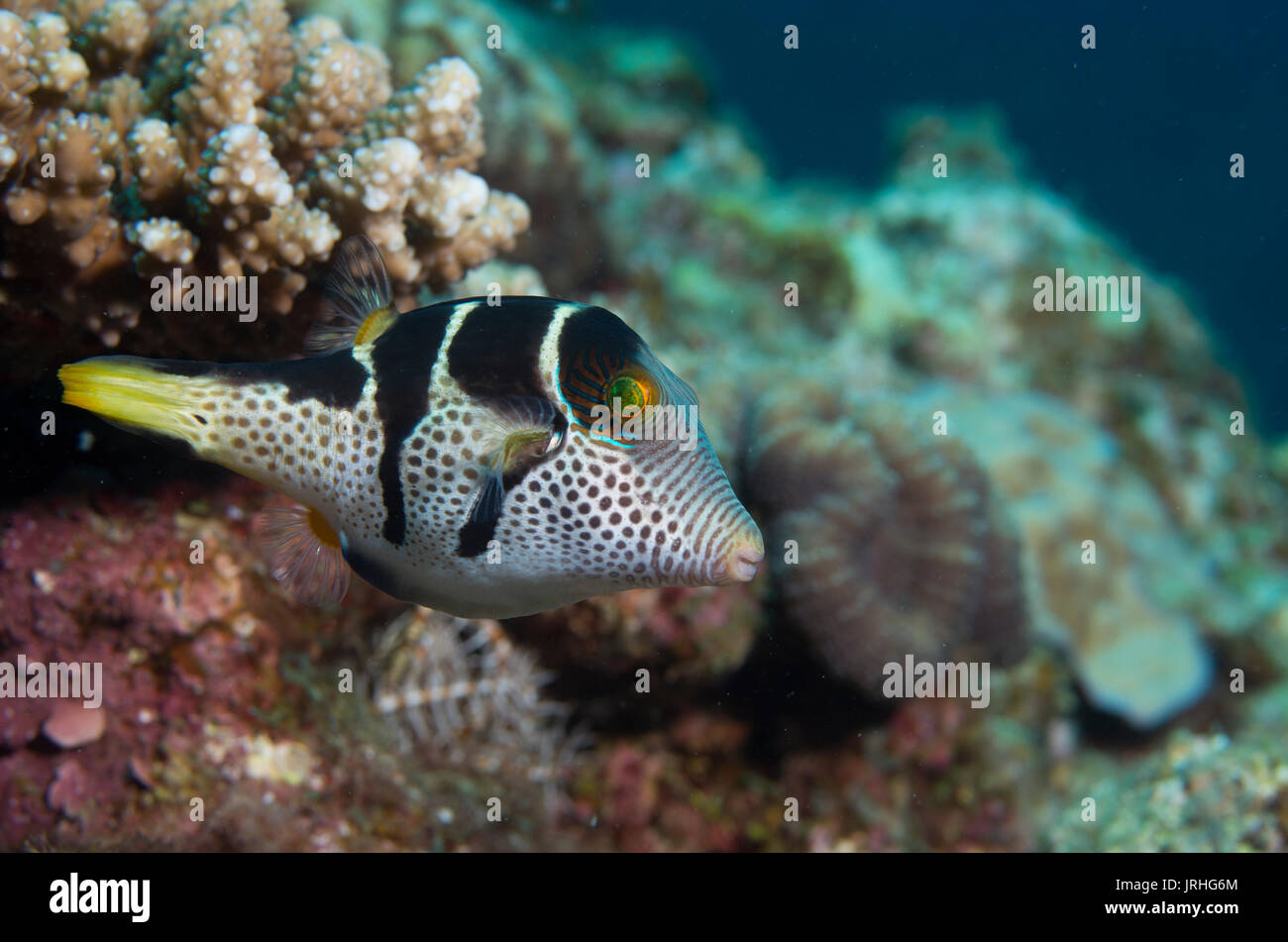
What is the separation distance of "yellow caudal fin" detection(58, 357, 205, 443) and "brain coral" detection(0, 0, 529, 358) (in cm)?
99

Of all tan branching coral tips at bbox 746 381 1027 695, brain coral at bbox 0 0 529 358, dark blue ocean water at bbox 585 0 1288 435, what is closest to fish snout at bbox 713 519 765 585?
brain coral at bbox 0 0 529 358

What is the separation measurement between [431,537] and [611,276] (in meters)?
4.04

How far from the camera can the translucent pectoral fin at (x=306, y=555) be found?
188cm

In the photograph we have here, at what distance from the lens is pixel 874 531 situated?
401 cm

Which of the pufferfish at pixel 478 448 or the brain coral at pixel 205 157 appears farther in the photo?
the brain coral at pixel 205 157

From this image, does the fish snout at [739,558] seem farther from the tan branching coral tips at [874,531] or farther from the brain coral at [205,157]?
the tan branching coral tips at [874,531]

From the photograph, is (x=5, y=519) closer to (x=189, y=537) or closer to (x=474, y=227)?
(x=189, y=537)

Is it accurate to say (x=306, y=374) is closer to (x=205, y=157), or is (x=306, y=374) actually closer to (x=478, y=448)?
(x=478, y=448)

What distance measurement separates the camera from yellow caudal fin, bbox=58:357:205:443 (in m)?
1.68

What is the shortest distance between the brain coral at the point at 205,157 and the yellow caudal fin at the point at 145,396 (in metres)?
→ 0.99

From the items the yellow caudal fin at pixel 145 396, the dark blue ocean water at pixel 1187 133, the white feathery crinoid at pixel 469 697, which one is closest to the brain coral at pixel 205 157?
the yellow caudal fin at pixel 145 396

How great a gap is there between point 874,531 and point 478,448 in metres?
2.90

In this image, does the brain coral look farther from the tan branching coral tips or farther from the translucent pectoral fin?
the tan branching coral tips

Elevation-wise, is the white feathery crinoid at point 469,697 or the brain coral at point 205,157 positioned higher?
the brain coral at point 205,157
